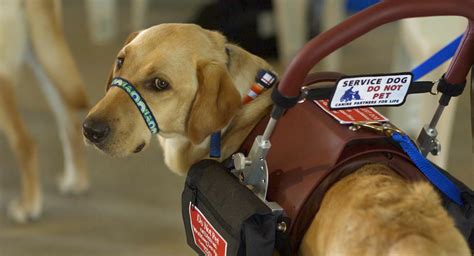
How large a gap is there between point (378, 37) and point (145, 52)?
6.17 ft

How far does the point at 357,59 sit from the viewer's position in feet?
7.94

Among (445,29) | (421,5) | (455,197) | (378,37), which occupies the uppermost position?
(421,5)

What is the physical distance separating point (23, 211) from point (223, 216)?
108 centimetres

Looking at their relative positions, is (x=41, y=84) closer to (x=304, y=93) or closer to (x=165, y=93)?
(x=165, y=93)

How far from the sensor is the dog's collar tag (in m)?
0.90

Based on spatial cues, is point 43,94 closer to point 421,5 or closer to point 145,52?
point 145,52

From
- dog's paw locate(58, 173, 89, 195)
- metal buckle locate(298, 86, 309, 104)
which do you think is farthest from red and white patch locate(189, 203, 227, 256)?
dog's paw locate(58, 173, 89, 195)

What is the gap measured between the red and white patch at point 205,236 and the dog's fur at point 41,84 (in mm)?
872

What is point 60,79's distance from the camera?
1.75 meters

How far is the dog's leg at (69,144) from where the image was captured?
1817mm

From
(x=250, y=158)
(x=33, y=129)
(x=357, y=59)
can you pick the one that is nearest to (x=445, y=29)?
(x=357, y=59)

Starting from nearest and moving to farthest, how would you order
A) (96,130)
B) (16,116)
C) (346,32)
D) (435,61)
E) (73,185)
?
(346,32)
(96,130)
(435,61)
(16,116)
(73,185)

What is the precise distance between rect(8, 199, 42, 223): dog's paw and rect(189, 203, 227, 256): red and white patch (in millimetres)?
956

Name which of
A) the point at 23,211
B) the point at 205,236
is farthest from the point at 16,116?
the point at 205,236
